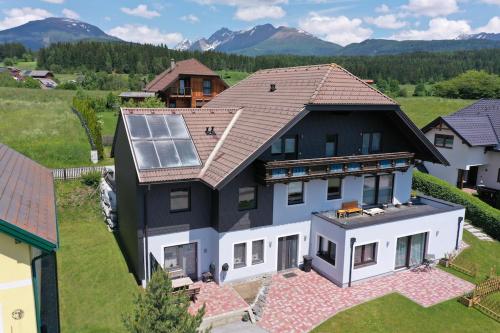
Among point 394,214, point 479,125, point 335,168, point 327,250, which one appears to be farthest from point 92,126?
point 479,125

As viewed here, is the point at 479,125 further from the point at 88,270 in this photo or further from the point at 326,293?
the point at 88,270

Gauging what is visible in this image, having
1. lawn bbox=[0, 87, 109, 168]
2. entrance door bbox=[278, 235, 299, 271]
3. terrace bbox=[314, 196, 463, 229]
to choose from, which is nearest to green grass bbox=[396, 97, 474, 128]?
terrace bbox=[314, 196, 463, 229]

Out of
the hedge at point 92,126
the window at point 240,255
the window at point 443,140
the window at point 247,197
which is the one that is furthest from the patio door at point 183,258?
the window at point 443,140

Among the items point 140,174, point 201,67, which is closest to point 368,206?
point 140,174

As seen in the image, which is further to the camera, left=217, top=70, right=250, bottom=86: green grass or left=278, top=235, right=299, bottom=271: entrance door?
left=217, top=70, right=250, bottom=86: green grass

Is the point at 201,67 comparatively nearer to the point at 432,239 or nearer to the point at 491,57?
the point at 432,239

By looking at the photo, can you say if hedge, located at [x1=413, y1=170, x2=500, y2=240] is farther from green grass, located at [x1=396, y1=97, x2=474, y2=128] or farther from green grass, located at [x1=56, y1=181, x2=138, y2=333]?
green grass, located at [x1=396, y1=97, x2=474, y2=128]
